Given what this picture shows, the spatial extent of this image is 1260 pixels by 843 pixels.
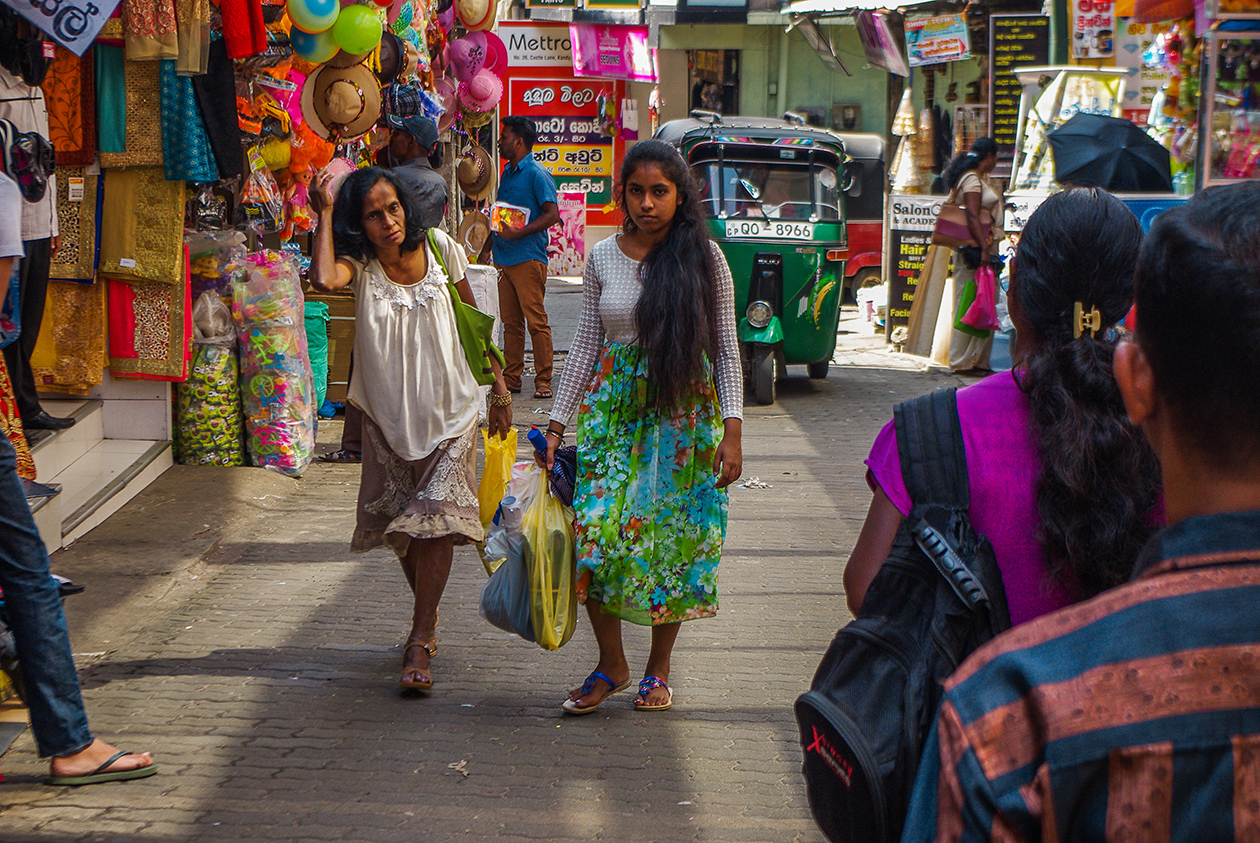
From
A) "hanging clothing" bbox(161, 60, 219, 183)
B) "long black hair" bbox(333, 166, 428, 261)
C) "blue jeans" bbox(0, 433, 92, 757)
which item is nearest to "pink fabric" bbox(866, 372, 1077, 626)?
"blue jeans" bbox(0, 433, 92, 757)

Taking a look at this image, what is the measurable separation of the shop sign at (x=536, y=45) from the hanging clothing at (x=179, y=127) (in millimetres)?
18320

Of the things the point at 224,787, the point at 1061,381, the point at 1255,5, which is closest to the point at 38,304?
the point at 224,787

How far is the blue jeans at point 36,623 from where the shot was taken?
3412 mm

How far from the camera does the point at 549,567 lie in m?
4.20

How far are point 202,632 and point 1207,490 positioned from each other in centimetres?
476

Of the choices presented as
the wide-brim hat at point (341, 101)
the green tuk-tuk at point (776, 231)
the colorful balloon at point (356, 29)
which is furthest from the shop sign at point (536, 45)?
the colorful balloon at point (356, 29)

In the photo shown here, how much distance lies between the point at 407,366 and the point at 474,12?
902 centimetres

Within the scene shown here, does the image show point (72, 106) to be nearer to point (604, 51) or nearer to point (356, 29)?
point (356, 29)

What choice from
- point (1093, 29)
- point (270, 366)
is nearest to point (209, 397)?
point (270, 366)

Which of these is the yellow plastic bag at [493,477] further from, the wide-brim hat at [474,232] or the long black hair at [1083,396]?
the wide-brim hat at [474,232]

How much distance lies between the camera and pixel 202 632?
5.21 meters

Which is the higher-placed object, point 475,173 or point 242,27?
point 242,27

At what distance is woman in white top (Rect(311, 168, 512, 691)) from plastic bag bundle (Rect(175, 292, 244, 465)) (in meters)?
3.15

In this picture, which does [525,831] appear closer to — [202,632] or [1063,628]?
[202,632]
